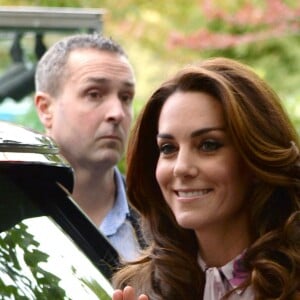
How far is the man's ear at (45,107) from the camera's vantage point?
5.77m

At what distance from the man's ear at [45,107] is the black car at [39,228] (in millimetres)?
1905

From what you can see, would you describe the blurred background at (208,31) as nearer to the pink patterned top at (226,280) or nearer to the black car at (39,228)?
the black car at (39,228)

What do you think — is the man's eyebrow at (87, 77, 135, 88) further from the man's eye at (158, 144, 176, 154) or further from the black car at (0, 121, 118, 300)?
the man's eye at (158, 144, 176, 154)

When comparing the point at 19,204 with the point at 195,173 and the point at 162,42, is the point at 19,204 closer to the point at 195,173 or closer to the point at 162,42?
the point at 195,173

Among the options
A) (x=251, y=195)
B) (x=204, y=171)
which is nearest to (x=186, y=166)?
(x=204, y=171)

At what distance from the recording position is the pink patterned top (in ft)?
11.6

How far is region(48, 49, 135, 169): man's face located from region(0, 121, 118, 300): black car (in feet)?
5.28

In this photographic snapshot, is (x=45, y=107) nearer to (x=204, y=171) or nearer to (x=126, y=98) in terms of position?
(x=126, y=98)

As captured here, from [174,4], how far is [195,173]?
526 inches

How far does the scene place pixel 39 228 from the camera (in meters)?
3.54

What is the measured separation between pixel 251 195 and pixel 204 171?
0.56 feet

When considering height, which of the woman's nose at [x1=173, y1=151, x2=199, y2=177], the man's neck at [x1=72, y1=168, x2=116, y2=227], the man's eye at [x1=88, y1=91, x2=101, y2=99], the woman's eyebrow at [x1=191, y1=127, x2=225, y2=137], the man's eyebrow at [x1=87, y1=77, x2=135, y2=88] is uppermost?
the woman's eyebrow at [x1=191, y1=127, x2=225, y2=137]

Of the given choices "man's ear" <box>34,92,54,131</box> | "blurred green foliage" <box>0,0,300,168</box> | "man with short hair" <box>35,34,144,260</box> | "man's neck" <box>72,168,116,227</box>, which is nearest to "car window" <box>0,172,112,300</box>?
"man with short hair" <box>35,34,144,260</box>

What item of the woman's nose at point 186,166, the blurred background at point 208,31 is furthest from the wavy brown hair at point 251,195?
the blurred background at point 208,31
